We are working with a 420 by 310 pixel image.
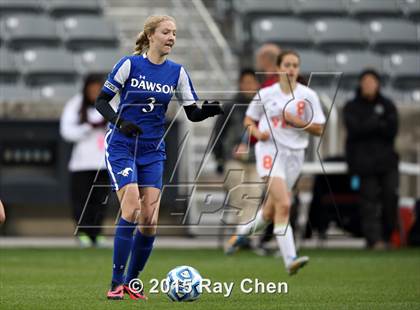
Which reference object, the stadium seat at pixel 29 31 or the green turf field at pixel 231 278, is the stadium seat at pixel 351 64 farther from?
the green turf field at pixel 231 278

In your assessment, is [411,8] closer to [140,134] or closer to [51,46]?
[51,46]

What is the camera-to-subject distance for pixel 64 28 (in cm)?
2095

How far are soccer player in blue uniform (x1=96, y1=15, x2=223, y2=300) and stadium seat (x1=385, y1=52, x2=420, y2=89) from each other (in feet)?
40.9

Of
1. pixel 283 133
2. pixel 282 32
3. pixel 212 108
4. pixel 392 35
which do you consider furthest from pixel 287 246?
pixel 392 35

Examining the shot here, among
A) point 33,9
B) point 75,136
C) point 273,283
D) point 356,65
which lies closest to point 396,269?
point 273,283

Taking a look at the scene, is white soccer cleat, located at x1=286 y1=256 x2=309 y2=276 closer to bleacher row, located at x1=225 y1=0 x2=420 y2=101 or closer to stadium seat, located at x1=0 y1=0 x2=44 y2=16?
bleacher row, located at x1=225 y1=0 x2=420 y2=101

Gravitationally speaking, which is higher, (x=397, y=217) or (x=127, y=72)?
(x=127, y=72)

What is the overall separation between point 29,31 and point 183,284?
12.0 meters

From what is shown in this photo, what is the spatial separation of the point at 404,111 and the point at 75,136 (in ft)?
18.3

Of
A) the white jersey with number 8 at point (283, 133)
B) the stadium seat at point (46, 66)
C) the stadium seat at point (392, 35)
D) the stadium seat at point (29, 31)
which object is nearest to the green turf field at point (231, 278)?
the white jersey with number 8 at point (283, 133)

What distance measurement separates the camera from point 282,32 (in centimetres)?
2152

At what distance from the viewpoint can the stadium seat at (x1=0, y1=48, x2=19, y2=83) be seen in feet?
65.1

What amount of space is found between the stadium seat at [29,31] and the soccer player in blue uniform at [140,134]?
36.2 ft

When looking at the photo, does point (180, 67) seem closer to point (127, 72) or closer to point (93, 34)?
point (127, 72)
